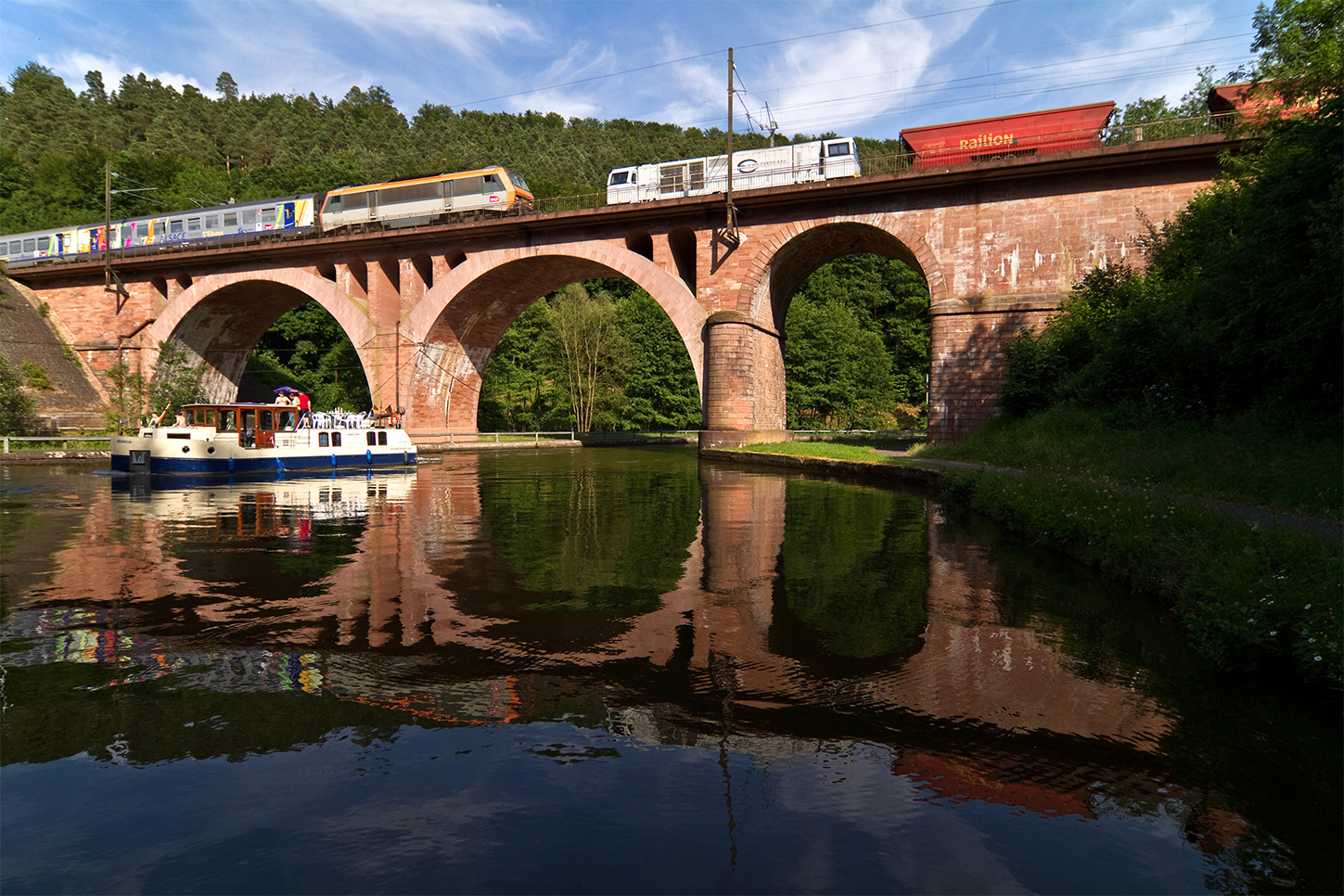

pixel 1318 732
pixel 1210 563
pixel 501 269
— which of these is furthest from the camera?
pixel 501 269

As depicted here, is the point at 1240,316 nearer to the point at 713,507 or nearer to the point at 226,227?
the point at 713,507

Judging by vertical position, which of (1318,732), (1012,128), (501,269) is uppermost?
(1012,128)

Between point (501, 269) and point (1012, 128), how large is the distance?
21.4 meters

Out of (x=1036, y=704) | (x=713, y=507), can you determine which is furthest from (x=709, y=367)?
(x=1036, y=704)

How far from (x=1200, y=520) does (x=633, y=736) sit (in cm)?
614

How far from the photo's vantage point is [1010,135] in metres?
26.2

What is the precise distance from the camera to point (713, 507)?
45.8ft

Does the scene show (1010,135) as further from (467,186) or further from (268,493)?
(268,493)

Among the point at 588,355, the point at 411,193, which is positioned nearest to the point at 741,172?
the point at 411,193

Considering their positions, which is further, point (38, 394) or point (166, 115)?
point (166, 115)

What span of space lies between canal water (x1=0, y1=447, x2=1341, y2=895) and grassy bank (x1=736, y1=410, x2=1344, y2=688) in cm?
37

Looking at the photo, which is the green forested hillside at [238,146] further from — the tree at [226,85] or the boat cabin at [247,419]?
the boat cabin at [247,419]

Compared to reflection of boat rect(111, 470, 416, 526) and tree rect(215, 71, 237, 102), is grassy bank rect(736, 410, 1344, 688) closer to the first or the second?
reflection of boat rect(111, 470, 416, 526)

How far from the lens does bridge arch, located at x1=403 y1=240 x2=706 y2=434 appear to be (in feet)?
101
